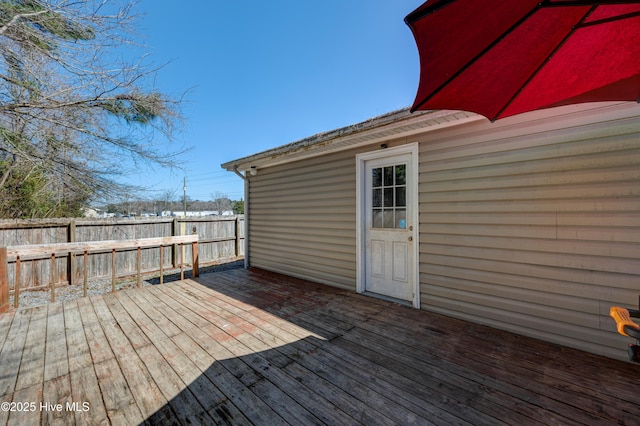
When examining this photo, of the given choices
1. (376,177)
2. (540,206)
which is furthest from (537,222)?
(376,177)

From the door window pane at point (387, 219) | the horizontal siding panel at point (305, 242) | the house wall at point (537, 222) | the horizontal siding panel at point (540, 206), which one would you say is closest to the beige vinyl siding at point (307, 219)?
the horizontal siding panel at point (305, 242)

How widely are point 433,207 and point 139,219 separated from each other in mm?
6576

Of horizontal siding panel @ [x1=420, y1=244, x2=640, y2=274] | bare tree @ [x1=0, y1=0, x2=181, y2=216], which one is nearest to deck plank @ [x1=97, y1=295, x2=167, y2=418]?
bare tree @ [x1=0, y1=0, x2=181, y2=216]

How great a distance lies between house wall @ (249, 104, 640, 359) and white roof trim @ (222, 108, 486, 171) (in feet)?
0.59

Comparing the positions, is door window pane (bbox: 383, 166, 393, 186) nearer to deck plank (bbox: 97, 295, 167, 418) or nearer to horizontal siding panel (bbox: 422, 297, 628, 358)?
horizontal siding panel (bbox: 422, 297, 628, 358)

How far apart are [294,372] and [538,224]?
2.52 metres

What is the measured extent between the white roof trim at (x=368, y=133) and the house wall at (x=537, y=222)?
0.18m

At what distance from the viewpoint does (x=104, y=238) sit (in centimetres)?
571

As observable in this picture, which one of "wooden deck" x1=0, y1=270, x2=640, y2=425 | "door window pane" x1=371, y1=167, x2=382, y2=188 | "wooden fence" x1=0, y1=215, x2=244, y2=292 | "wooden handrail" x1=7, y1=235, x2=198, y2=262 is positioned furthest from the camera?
"wooden fence" x1=0, y1=215, x2=244, y2=292

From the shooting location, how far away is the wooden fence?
4.76 m

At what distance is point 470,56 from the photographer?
4.11 ft

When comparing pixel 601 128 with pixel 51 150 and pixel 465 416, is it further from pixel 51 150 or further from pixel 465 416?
pixel 51 150

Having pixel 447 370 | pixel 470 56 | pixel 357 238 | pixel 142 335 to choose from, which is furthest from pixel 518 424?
pixel 142 335

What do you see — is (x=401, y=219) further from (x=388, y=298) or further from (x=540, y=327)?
(x=540, y=327)
